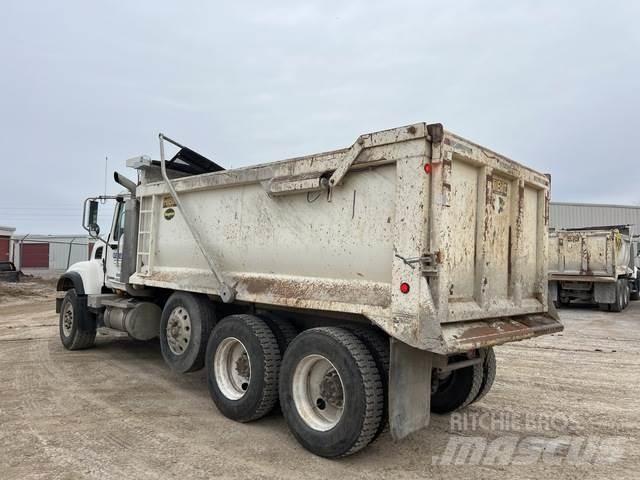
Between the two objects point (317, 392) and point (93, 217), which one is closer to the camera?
point (317, 392)

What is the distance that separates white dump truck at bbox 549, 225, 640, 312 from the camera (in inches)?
597

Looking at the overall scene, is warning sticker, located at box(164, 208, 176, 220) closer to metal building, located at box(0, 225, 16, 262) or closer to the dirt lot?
the dirt lot

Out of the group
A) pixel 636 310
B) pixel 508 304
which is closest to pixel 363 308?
pixel 508 304

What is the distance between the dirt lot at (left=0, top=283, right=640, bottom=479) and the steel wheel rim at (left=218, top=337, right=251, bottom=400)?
315 millimetres

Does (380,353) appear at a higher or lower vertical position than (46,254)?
lower

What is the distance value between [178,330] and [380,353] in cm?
284

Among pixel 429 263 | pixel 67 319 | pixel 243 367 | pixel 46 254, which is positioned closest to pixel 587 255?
pixel 243 367

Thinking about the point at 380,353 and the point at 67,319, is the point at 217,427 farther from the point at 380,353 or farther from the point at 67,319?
the point at 67,319

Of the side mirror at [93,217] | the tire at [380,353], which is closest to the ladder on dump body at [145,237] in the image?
the side mirror at [93,217]

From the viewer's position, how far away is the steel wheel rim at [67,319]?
796 cm

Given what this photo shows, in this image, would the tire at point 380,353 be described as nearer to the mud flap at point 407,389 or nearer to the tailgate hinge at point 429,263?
the mud flap at point 407,389

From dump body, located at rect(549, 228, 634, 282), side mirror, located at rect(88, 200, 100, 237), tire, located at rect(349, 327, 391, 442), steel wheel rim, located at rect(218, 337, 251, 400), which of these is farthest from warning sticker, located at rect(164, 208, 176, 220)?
dump body, located at rect(549, 228, 634, 282)

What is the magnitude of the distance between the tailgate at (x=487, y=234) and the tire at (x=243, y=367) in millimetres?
1787

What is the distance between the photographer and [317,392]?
4227 mm
